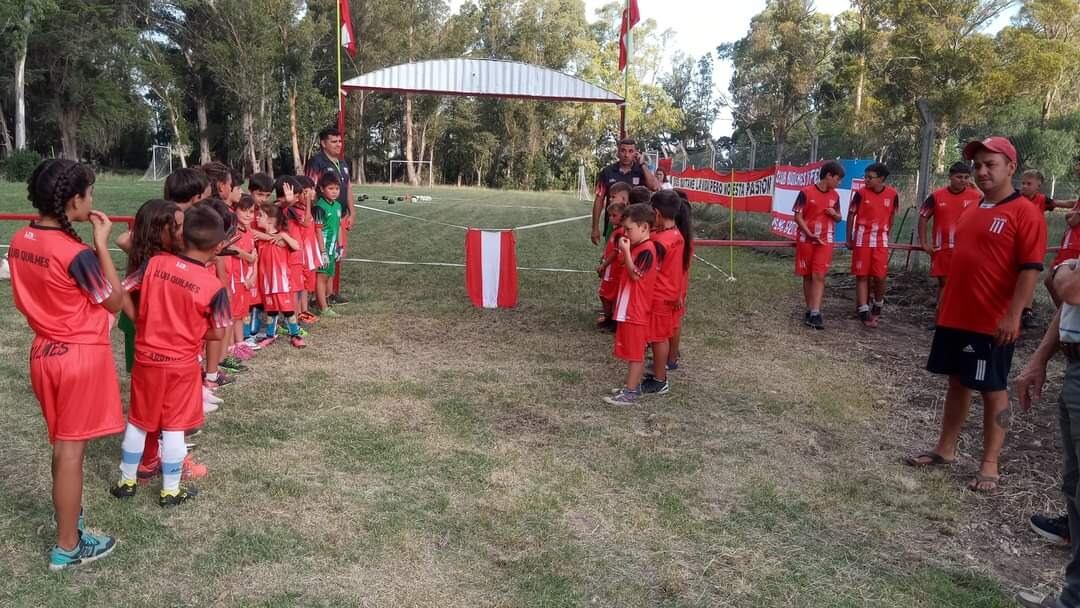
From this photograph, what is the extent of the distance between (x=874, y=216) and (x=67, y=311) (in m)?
7.71

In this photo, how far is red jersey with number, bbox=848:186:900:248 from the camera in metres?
8.08

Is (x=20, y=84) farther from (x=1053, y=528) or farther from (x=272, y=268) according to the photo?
(x=1053, y=528)

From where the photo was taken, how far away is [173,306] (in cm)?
335

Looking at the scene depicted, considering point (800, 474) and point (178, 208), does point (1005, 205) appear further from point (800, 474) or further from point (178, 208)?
point (178, 208)

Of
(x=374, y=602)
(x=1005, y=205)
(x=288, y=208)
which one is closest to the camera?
(x=374, y=602)

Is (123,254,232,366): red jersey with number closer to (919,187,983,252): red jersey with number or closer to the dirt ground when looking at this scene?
the dirt ground

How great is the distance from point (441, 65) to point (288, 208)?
4204 millimetres

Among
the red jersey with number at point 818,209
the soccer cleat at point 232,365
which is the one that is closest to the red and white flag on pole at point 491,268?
the soccer cleat at point 232,365

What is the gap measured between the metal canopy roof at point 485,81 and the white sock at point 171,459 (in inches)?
275

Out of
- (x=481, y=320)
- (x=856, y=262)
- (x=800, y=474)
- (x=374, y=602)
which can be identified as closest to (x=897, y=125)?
(x=856, y=262)

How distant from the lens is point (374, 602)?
9.39 ft

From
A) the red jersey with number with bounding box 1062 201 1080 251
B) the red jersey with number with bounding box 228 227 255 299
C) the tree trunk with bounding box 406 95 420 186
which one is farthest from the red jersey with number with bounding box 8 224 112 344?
the tree trunk with bounding box 406 95 420 186

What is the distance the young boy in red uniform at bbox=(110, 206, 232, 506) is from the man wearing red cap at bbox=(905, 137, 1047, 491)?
384 cm

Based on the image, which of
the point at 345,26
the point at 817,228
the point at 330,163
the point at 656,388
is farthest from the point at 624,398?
the point at 345,26
